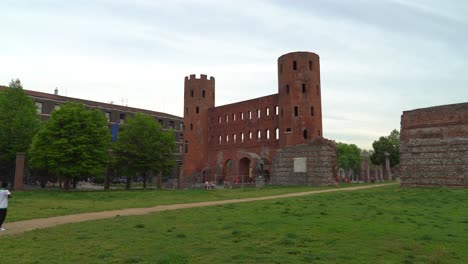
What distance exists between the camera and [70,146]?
31438 millimetres

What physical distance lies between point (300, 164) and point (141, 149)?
58.0 feet

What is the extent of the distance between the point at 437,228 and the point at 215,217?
22.3 feet

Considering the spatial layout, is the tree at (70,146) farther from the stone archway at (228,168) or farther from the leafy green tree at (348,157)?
the leafy green tree at (348,157)

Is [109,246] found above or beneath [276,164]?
beneath

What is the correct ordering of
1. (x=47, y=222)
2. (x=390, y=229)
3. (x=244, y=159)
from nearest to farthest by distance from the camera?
1. (x=390, y=229)
2. (x=47, y=222)
3. (x=244, y=159)

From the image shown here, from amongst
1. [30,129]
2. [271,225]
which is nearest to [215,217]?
[271,225]

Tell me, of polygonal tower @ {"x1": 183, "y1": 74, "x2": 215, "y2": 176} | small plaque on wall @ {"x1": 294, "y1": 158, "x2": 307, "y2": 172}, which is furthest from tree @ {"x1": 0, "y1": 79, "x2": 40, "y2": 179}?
small plaque on wall @ {"x1": 294, "y1": 158, "x2": 307, "y2": 172}

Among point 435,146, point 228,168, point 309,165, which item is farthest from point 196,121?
point 435,146

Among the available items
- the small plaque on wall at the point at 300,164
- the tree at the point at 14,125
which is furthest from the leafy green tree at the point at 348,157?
the tree at the point at 14,125

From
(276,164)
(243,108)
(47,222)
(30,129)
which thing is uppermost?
(243,108)

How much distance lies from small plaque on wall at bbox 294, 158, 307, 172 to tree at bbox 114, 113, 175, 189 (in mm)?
14380

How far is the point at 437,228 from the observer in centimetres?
1009

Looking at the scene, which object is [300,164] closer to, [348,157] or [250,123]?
[250,123]

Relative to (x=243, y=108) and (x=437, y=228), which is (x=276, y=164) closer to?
(x=243, y=108)
